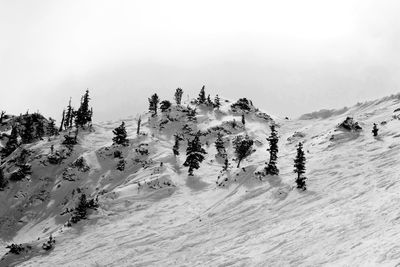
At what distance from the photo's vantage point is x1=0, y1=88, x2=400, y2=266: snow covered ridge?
3566 cm

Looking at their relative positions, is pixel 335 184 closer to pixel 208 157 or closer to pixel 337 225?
pixel 337 225

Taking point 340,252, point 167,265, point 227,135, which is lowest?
point 167,265

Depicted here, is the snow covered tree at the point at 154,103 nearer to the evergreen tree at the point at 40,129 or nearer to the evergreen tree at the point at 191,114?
the evergreen tree at the point at 191,114

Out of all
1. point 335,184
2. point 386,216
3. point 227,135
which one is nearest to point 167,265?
point 386,216

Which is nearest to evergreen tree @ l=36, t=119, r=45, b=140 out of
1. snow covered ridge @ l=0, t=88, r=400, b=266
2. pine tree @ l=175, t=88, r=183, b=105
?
snow covered ridge @ l=0, t=88, r=400, b=266

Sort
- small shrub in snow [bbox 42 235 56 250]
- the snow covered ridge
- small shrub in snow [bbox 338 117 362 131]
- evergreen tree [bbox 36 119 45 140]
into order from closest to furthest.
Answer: the snow covered ridge, small shrub in snow [bbox 42 235 56 250], small shrub in snow [bbox 338 117 362 131], evergreen tree [bbox 36 119 45 140]

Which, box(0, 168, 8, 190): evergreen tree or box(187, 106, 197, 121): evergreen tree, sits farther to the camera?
box(187, 106, 197, 121): evergreen tree

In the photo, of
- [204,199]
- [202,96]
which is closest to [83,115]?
[202,96]

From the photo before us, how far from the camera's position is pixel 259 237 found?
39469 mm

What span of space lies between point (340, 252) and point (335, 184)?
2190 cm

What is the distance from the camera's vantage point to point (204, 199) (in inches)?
2311

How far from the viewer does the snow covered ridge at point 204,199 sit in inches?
1404

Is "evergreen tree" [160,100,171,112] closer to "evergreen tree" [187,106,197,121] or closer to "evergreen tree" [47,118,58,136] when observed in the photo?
Answer: "evergreen tree" [187,106,197,121]

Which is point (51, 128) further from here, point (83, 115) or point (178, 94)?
point (178, 94)
